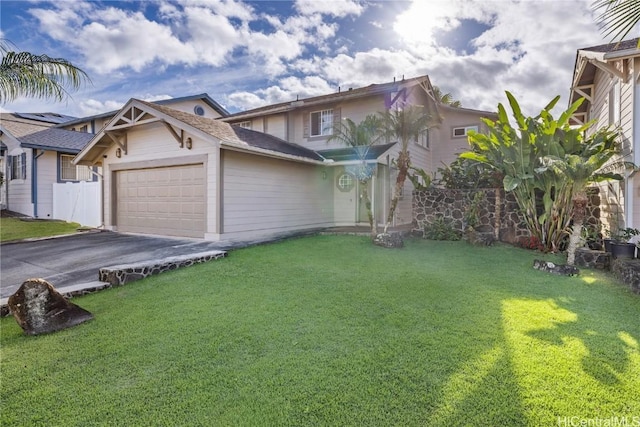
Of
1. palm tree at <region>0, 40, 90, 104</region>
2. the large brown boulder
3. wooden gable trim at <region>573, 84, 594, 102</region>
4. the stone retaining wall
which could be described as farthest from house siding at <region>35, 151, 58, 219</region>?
wooden gable trim at <region>573, 84, 594, 102</region>

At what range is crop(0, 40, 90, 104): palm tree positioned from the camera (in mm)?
6891

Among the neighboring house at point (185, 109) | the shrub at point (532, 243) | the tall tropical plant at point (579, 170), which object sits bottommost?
the shrub at point (532, 243)

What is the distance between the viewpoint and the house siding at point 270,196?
988 centimetres

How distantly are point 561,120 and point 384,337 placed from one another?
7879mm

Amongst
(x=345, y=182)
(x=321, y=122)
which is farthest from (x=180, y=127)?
(x=345, y=182)

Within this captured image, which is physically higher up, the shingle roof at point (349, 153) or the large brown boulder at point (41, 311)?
the shingle roof at point (349, 153)

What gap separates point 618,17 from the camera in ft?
13.1

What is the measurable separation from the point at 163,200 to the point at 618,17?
11.7 metres

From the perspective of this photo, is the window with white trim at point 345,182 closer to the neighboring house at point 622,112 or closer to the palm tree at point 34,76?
the neighboring house at point 622,112

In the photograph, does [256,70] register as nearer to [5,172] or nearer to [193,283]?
[193,283]

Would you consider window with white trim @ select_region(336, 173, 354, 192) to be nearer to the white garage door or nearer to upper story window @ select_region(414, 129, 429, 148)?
upper story window @ select_region(414, 129, 429, 148)

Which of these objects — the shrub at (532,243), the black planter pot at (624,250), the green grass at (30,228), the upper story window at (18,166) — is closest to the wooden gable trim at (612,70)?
the black planter pot at (624,250)

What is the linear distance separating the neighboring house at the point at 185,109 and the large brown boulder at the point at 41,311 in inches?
722

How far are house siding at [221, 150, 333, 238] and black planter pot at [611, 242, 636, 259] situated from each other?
9129 millimetres
